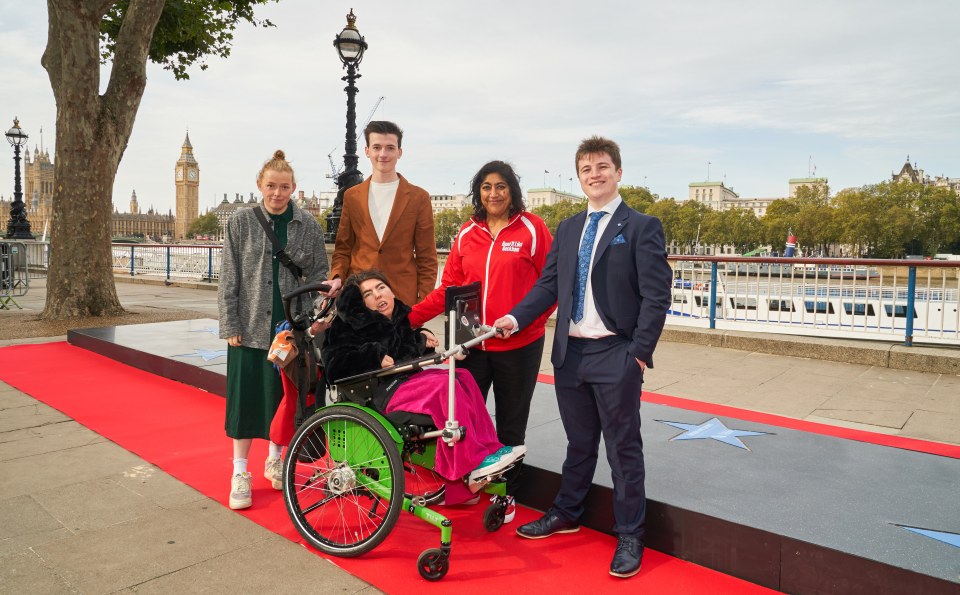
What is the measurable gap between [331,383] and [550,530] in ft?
4.14

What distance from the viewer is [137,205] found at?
164 meters

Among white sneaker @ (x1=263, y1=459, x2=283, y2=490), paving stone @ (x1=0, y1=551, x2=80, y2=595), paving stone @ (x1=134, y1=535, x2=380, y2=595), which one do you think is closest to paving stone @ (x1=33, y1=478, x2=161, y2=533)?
paving stone @ (x1=0, y1=551, x2=80, y2=595)

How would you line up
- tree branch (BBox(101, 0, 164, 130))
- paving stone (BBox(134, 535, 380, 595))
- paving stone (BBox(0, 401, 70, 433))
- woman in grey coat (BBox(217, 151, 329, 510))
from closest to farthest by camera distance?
paving stone (BBox(134, 535, 380, 595))
woman in grey coat (BBox(217, 151, 329, 510))
paving stone (BBox(0, 401, 70, 433))
tree branch (BBox(101, 0, 164, 130))

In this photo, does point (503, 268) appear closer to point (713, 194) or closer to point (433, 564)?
point (433, 564)

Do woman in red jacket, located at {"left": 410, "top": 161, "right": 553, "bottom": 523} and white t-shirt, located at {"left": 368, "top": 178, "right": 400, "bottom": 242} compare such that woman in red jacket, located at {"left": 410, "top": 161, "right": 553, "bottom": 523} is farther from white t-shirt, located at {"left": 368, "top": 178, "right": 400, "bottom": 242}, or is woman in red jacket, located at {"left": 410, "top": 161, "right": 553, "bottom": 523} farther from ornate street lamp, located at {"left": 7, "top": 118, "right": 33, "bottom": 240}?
ornate street lamp, located at {"left": 7, "top": 118, "right": 33, "bottom": 240}

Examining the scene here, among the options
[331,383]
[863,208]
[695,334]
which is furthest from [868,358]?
[863,208]

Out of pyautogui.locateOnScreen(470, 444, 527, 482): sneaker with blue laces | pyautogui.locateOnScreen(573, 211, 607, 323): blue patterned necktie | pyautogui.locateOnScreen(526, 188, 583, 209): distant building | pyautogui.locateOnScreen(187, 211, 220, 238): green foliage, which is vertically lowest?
pyautogui.locateOnScreen(470, 444, 527, 482): sneaker with blue laces

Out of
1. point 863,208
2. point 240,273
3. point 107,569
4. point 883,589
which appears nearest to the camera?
point 883,589

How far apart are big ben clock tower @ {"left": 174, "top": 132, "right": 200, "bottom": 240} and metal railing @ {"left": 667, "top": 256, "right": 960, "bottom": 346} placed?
15043cm

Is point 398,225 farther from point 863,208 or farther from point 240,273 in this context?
point 863,208

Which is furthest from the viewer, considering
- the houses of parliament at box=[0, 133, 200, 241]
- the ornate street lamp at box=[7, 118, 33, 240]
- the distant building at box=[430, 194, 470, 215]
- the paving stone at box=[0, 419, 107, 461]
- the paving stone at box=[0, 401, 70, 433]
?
the distant building at box=[430, 194, 470, 215]

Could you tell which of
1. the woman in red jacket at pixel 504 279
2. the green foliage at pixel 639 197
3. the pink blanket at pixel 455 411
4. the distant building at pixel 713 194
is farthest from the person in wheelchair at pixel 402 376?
the distant building at pixel 713 194

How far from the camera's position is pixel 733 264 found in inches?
367

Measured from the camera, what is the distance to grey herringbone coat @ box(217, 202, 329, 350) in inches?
140
